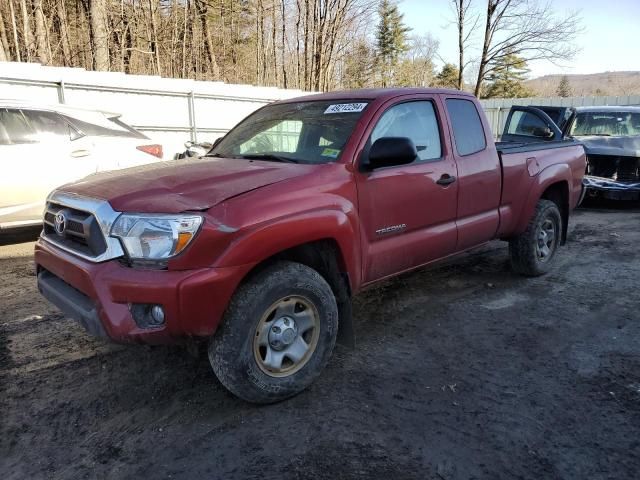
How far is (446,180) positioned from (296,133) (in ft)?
4.07

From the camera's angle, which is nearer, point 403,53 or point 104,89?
point 104,89

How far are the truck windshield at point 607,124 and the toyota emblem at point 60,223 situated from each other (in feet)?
33.8

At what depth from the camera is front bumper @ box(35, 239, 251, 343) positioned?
249 cm

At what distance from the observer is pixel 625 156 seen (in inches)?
356

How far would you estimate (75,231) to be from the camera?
9.53 feet

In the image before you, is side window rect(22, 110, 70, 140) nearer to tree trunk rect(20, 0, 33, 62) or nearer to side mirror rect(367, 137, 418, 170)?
side mirror rect(367, 137, 418, 170)

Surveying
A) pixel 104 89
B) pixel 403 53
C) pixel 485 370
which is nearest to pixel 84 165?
pixel 104 89

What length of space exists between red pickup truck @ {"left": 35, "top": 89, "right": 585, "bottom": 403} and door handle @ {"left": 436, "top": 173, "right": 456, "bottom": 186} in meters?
0.01

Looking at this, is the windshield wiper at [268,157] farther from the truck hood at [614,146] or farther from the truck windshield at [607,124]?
the truck windshield at [607,124]

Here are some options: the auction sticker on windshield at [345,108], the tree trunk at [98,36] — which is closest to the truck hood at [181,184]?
the auction sticker on windshield at [345,108]

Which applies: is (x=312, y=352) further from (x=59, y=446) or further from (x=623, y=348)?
(x=623, y=348)

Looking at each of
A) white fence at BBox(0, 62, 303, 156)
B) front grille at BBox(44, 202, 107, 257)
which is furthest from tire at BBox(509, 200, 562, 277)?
white fence at BBox(0, 62, 303, 156)

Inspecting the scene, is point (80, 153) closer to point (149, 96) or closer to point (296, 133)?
point (296, 133)

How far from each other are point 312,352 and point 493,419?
110 cm
